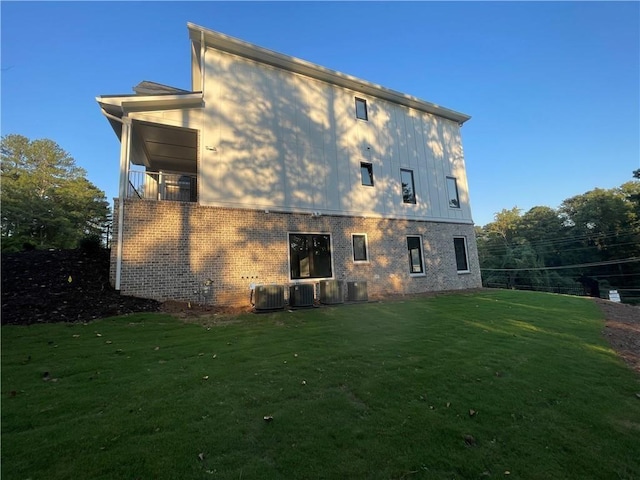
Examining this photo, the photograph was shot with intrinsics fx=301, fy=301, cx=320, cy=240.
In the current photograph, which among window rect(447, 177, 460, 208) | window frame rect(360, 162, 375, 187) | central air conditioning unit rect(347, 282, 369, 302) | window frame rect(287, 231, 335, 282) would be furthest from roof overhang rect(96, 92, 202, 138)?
window rect(447, 177, 460, 208)

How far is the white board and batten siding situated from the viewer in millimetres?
11276

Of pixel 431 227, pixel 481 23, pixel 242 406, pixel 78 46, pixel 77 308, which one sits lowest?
pixel 242 406

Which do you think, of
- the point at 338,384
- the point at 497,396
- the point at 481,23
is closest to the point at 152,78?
the point at 481,23

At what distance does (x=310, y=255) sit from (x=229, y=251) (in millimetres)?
3333

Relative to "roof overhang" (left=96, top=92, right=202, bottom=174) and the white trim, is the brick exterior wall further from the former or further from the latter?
"roof overhang" (left=96, top=92, right=202, bottom=174)

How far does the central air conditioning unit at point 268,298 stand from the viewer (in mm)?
9531

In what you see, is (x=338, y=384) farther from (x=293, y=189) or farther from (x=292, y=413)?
(x=293, y=189)

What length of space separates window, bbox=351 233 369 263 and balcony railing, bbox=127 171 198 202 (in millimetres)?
6827

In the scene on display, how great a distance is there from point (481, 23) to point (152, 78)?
1500 cm

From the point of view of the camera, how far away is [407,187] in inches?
620

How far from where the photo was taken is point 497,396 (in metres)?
3.89

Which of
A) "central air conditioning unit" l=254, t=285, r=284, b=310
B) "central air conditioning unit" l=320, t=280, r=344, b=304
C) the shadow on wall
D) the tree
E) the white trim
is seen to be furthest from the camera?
the tree

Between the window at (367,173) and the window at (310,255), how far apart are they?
11.7 ft

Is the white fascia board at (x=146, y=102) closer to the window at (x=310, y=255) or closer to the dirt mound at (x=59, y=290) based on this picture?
the dirt mound at (x=59, y=290)
